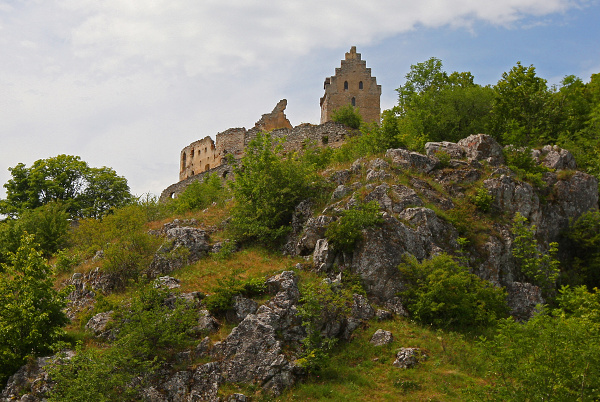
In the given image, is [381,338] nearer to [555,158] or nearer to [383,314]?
[383,314]

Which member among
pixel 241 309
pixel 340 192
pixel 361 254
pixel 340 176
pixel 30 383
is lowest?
pixel 30 383

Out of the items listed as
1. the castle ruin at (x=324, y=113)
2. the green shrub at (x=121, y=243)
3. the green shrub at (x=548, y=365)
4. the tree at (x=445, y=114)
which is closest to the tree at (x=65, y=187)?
the castle ruin at (x=324, y=113)

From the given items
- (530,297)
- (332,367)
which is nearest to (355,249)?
(332,367)

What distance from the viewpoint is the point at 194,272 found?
2228 centimetres

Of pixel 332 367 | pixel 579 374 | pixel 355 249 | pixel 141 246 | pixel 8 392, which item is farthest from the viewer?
pixel 141 246

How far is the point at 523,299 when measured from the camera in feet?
71.7

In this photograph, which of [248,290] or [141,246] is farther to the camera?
[141,246]

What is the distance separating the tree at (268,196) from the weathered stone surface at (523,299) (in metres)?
8.91

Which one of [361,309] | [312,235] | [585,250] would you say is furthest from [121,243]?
[585,250]

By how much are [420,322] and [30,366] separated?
1229 cm

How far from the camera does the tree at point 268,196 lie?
969 inches

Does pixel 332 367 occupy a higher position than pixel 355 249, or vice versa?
pixel 355 249

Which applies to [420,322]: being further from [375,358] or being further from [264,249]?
[264,249]

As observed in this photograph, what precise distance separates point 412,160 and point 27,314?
16.4m
